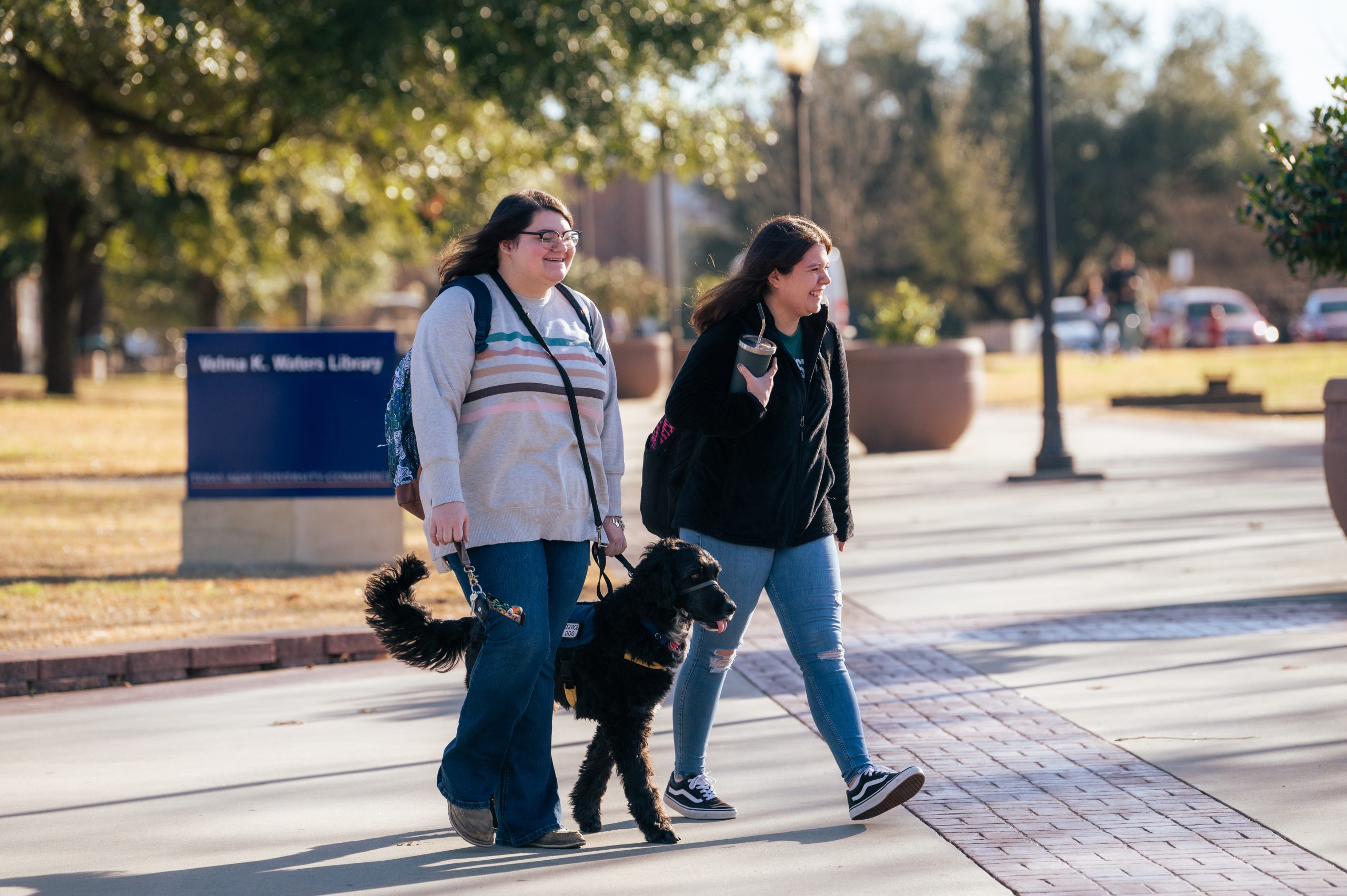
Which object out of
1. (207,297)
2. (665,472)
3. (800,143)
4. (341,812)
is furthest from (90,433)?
(207,297)

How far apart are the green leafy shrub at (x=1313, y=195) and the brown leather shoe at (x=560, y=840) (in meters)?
5.69

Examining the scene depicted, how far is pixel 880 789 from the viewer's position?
474 cm

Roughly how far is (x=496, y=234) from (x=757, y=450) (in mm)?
1031

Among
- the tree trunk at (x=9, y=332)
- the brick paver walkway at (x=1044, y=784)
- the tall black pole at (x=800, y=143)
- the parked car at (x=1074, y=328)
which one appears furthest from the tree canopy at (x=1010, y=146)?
the brick paver walkway at (x=1044, y=784)

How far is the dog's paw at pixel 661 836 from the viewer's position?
4730 millimetres

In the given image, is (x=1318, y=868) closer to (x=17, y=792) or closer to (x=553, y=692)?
(x=553, y=692)

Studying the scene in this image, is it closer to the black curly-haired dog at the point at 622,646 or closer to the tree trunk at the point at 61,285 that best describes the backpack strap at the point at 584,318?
the black curly-haired dog at the point at 622,646

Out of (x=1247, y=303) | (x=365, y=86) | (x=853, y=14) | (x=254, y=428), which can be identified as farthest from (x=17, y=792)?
(x=853, y=14)

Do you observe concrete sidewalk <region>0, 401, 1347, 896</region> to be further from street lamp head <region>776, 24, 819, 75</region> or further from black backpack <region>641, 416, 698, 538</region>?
street lamp head <region>776, 24, 819, 75</region>

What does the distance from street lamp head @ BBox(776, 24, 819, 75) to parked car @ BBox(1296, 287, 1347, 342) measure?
27512mm

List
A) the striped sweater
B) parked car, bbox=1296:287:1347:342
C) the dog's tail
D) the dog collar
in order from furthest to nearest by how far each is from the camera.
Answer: parked car, bbox=1296:287:1347:342
the dog's tail
the dog collar
the striped sweater

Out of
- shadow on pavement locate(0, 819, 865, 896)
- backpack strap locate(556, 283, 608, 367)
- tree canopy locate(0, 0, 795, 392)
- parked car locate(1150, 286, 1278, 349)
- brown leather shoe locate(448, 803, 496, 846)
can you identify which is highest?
tree canopy locate(0, 0, 795, 392)

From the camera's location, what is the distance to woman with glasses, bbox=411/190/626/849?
4.49 meters

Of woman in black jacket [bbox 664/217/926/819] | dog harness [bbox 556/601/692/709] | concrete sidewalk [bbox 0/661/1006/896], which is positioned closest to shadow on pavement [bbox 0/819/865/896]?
concrete sidewalk [bbox 0/661/1006/896]
